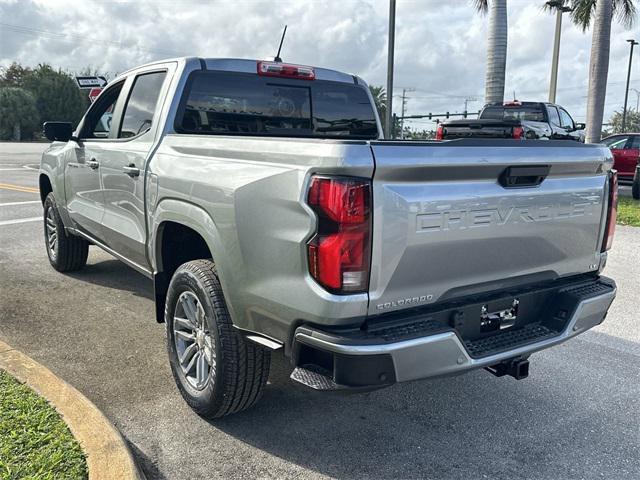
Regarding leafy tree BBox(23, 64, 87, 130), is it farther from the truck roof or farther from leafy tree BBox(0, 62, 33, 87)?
the truck roof

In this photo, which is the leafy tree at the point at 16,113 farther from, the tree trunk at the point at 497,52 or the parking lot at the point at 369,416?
the parking lot at the point at 369,416

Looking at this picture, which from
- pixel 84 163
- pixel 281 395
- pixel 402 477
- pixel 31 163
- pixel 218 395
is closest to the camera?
pixel 402 477

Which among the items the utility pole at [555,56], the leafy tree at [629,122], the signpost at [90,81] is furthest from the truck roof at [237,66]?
the leafy tree at [629,122]

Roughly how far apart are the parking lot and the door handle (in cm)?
131

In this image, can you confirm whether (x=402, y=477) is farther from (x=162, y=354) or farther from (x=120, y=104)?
(x=120, y=104)

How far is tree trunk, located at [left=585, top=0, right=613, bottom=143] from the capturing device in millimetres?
14492

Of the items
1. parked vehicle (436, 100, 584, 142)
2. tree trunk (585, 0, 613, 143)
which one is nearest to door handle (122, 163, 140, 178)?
parked vehicle (436, 100, 584, 142)

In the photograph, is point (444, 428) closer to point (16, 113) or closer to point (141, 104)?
point (141, 104)

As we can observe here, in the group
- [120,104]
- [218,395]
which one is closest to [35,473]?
[218,395]

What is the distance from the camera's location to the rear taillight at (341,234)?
243 cm

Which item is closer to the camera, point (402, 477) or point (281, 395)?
point (402, 477)

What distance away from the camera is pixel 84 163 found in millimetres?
5023

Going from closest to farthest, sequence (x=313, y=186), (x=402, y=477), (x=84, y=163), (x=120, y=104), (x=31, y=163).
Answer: (x=313, y=186) < (x=402, y=477) < (x=120, y=104) < (x=84, y=163) < (x=31, y=163)

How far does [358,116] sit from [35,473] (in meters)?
3.39
